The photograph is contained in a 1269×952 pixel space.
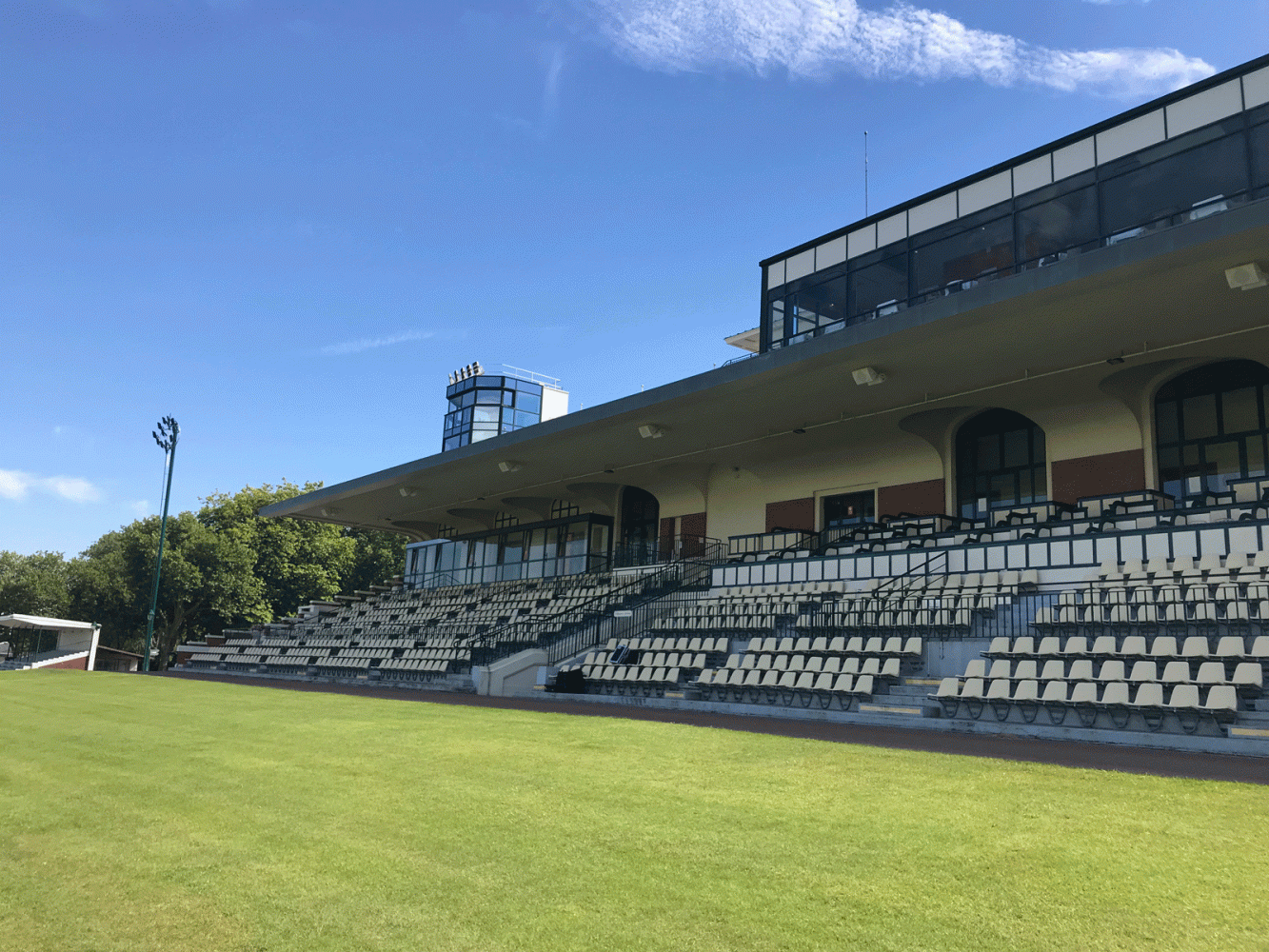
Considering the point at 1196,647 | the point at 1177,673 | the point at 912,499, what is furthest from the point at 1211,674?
the point at 912,499

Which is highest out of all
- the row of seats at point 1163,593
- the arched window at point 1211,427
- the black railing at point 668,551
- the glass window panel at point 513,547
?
the arched window at point 1211,427

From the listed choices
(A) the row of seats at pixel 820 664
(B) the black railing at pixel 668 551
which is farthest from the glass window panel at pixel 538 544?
(A) the row of seats at pixel 820 664

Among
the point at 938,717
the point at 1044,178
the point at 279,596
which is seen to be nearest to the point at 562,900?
the point at 938,717

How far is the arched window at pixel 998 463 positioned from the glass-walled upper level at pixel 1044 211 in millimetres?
3914

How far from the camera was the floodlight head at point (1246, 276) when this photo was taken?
47.9 feet

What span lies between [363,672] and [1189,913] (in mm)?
25767

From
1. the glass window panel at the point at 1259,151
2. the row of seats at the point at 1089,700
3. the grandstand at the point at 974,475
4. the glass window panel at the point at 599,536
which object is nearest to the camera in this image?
the row of seats at the point at 1089,700

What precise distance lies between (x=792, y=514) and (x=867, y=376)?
30.8 ft

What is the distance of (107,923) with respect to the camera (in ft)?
12.7

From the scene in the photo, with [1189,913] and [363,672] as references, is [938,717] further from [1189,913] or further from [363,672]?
[363,672]

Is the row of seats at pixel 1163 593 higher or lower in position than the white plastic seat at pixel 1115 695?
higher

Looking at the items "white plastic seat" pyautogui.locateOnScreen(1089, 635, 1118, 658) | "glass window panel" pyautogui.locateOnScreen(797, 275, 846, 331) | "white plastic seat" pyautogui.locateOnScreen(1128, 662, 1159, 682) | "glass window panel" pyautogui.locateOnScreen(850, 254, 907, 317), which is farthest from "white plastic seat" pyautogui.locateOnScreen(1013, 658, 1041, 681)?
"glass window panel" pyautogui.locateOnScreen(797, 275, 846, 331)

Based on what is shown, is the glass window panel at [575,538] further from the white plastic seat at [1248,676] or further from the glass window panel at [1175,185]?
the white plastic seat at [1248,676]

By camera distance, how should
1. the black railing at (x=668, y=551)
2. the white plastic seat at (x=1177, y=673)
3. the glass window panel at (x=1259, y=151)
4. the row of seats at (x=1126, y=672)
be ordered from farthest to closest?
the black railing at (x=668, y=551)
the glass window panel at (x=1259, y=151)
the white plastic seat at (x=1177, y=673)
the row of seats at (x=1126, y=672)
